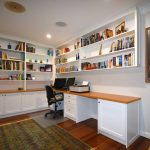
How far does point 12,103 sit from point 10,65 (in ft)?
3.99

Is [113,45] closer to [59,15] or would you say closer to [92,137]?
[59,15]

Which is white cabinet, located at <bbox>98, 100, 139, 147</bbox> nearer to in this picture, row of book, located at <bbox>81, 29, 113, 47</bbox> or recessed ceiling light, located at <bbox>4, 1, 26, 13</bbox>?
row of book, located at <bbox>81, 29, 113, 47</bbox>

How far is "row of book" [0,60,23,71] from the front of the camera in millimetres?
3699

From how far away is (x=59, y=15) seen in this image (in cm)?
252

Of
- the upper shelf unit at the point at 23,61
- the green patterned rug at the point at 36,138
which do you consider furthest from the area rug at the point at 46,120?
the upper shelf unit at the point at 23,61

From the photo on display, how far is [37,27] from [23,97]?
2220 mm

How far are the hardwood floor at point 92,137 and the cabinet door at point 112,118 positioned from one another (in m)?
0.16

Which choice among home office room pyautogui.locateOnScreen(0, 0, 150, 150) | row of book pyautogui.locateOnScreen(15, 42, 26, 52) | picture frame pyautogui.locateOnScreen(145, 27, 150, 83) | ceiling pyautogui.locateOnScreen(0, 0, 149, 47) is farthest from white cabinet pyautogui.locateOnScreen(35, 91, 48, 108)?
picture frame pyautogui.locateOnScreen(145, 27, 150, 83)

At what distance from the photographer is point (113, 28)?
289cm

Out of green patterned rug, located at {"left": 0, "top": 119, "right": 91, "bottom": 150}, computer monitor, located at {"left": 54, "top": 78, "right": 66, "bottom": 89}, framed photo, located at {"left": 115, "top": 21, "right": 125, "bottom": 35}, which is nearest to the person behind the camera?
green patterned rug, located at {"left": 0, "top": 119, "right": 91, "bottom": 150}

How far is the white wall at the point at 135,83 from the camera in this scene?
2305mm

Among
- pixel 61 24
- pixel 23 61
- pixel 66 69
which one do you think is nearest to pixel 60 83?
pixel 66 69

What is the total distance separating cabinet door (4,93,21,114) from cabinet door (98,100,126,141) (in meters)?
2.65

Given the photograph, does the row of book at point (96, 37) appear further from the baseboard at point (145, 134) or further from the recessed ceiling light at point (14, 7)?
the baseboard at point (145, 134)
